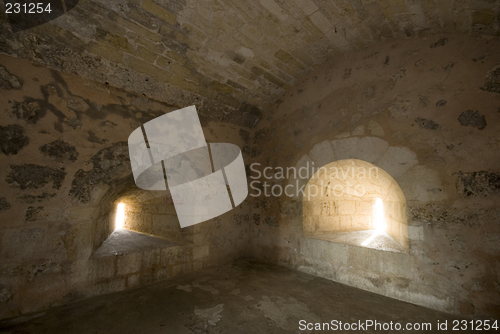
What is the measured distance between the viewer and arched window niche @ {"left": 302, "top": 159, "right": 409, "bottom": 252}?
109 inches

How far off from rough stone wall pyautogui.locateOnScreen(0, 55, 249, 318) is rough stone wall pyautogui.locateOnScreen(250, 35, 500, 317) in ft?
7.48

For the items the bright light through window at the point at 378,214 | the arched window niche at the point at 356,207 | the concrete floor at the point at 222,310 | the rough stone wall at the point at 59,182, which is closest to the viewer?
the concrete floor at the point at 222,310

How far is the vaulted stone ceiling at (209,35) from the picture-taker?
2055 millimetres

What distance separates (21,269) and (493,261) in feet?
13.3

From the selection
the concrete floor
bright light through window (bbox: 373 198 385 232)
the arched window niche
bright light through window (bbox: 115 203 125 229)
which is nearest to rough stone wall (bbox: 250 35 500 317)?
the arched window niche

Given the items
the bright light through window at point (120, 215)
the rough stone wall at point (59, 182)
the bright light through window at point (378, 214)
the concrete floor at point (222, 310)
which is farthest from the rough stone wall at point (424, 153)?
the bright light through window at point (120, 215)

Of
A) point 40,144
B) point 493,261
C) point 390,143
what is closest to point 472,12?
point 390,143

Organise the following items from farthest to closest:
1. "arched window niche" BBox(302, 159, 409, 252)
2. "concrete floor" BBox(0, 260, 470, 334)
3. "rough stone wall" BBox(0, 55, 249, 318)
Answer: "arched window niche" BBox(302, 159, 409, 252) → "rough stone wall" BBox(0, 55, 249, 318) → "concrete floor" BBox(0, 260, 470, 334)

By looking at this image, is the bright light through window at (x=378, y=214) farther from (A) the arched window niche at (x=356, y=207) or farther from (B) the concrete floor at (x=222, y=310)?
(B) the concrete floor at (x=222, y=310)

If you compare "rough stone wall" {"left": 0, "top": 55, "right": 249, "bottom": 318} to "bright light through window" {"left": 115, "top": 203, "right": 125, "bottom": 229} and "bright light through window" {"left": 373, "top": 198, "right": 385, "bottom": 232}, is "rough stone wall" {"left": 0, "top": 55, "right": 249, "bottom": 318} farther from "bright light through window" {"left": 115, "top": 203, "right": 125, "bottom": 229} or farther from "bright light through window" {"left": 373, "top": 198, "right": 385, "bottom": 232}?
"bright light through window" {"left": 373, "top": 198, "right": 385, "bottom": 232}

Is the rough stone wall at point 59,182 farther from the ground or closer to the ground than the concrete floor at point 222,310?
farther from the ground

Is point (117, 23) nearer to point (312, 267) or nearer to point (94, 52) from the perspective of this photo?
point (94, 52)

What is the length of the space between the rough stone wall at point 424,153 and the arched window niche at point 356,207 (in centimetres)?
Answer: 15

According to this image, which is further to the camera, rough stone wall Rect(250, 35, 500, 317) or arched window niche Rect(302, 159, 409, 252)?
arched window niche Rect(302, 159, 409, 252)
